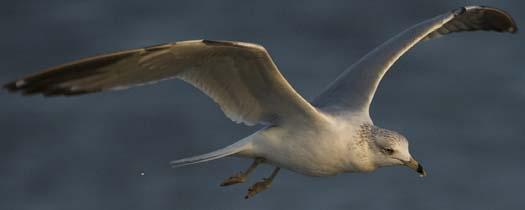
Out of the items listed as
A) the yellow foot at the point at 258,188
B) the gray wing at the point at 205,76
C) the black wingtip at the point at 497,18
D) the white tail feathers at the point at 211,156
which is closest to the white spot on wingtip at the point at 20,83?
the gray wing at the point at 205,76

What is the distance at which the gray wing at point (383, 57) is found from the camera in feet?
33.5

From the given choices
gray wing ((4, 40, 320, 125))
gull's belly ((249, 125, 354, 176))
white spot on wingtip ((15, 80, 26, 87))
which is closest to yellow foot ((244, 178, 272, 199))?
gull's belly ((249, 125, 354, 176))

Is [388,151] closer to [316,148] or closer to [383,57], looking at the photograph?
[316,148]

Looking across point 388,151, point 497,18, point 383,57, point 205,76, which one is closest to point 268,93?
point 205,76

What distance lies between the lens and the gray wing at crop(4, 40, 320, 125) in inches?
318

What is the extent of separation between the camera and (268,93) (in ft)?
29.9

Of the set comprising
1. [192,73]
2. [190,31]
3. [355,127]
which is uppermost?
[192,73]

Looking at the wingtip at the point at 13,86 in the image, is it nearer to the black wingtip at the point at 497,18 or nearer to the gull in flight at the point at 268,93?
the gull in flight at the point at 268,93

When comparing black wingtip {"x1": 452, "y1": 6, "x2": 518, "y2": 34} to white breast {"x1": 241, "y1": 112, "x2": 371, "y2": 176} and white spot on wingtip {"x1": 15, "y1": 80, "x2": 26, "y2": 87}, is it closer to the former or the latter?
white breast {"x1": 241, "y1": 112, "x2": 371, "y2": 176}

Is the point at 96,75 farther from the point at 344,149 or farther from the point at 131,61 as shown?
the point at 344,149

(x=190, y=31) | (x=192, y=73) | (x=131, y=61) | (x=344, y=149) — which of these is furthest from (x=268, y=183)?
(x=190, y=31)

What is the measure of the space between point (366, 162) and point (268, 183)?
A: 92 cm

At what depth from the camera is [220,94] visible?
9188mm

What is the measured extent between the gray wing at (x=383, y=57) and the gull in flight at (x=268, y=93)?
0.01 metres
